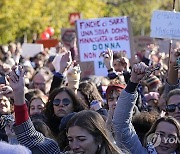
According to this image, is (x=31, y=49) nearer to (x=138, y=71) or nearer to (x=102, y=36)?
(x=102, y=36)

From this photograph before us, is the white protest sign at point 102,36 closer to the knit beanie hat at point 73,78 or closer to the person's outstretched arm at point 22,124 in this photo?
the knit beanie hat at point 73,78

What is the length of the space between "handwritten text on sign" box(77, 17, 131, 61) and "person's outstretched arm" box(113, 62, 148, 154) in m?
5.53

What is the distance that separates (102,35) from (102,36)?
2 centimetres

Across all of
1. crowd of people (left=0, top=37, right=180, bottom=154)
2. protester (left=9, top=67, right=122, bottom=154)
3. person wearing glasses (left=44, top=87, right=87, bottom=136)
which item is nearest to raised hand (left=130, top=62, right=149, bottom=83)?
crowd of people (left=0, top=37, right=180, bottom=154)

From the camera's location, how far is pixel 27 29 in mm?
34438

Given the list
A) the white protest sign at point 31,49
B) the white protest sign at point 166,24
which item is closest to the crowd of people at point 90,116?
the white protest sign at point 166,24

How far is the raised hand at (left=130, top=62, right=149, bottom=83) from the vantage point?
4930 millimetres

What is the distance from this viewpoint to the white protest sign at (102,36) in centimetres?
1072

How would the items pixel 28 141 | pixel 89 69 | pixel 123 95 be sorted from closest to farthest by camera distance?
pixel 28 141 → pixel 123 95 → pixel 89 69

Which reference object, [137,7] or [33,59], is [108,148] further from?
[137,7]

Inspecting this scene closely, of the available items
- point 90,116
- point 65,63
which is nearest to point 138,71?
point 90,116

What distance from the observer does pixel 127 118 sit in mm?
5098

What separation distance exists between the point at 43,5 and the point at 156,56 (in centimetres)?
2048

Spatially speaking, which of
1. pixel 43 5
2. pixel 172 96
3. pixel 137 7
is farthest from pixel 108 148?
pixel 137 7
